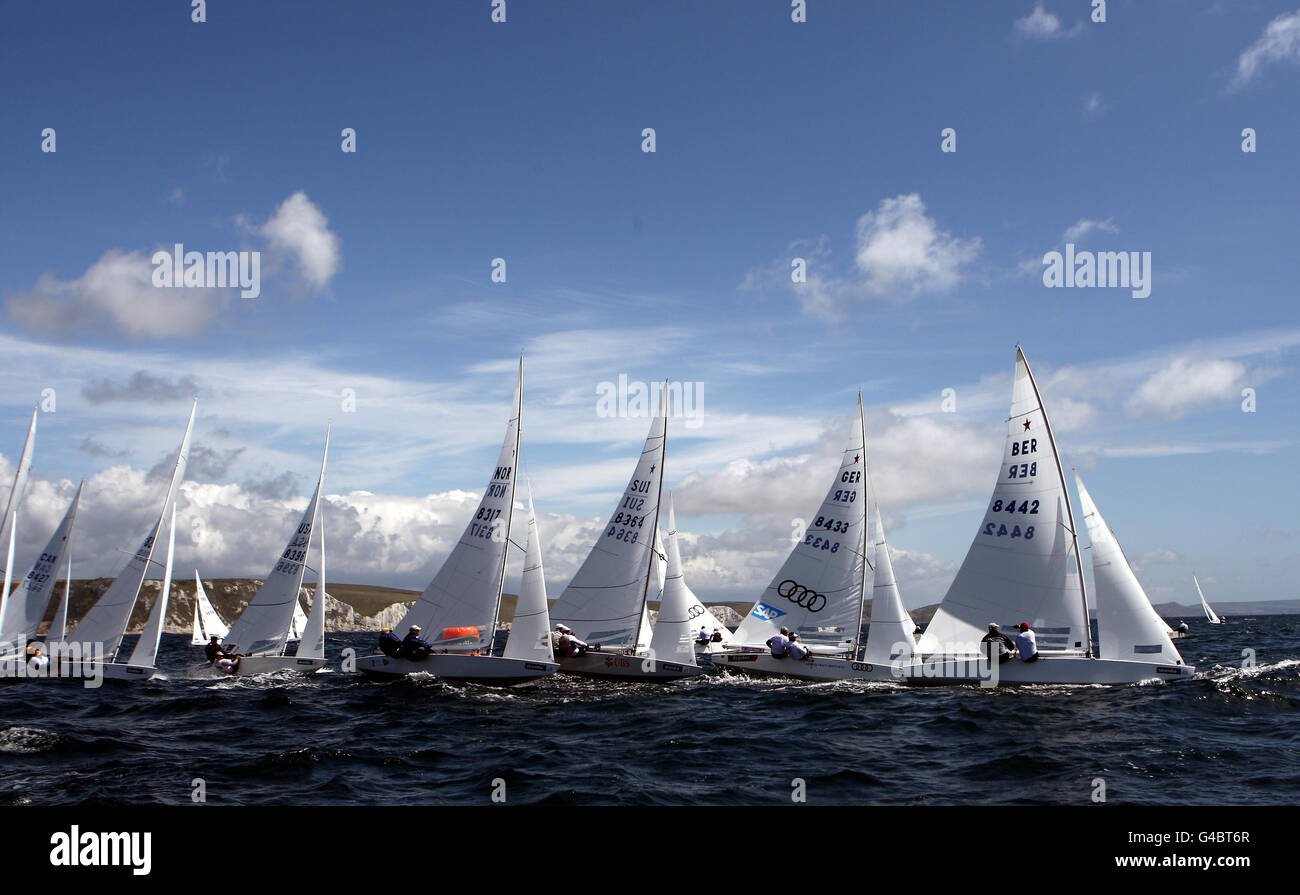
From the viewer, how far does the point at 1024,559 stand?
94.5 feet

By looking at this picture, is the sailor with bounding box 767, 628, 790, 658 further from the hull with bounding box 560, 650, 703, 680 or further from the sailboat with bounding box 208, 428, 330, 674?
the sailboat with bounding box 208, 428, 330, 674

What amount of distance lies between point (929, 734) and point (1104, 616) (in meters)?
11.2

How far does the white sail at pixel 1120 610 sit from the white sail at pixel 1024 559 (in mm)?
606

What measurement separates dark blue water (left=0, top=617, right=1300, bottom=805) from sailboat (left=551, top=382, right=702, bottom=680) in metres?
2.43

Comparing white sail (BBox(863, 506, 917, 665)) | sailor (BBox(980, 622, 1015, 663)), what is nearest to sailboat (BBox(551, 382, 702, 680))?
white sail (BBox(863, 506, 917, 665))

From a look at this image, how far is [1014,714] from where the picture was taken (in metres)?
22.9

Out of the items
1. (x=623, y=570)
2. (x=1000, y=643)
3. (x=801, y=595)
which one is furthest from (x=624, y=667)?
(x=1000, y=643)

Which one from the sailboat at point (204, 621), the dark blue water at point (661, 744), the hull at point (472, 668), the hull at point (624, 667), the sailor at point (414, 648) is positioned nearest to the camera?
the dark blue water at point (661, 744)

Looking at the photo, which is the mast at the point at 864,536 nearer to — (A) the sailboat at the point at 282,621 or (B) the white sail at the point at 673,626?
(B) the white sail at the point at 673,626

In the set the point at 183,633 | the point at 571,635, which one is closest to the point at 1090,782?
the point at 571,635

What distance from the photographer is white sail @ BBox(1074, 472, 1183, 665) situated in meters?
26.9

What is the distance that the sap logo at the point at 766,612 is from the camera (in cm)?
3533

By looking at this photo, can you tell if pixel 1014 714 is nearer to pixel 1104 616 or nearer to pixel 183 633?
pixel 1104 616
